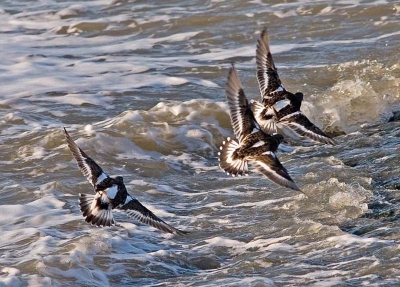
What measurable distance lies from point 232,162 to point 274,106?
Result: 873 millimetres

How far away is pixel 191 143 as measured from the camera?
26.7 feet

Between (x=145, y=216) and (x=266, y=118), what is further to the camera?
(x=266, y=118)

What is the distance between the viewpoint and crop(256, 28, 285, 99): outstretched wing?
260 inches

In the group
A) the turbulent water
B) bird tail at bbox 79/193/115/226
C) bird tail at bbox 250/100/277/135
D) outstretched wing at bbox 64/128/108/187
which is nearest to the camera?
bird tail at bbox 79/193/115/226

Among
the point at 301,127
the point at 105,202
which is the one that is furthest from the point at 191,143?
the point at 105,202

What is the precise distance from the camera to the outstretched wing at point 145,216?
221 inches

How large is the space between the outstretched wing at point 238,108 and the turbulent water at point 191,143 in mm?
691

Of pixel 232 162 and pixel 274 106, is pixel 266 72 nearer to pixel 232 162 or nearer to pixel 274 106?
pixel 274 106

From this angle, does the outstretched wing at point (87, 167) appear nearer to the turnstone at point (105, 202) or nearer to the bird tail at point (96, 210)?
the turnstone at point (105, 202)

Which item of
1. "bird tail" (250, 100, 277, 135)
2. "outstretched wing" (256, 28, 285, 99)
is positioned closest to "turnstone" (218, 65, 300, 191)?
"bird tail" (250, 100, 277, 135)

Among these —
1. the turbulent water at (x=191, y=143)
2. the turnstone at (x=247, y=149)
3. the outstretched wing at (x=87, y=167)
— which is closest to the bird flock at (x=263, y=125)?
the turnstone at (x=247, y=149)

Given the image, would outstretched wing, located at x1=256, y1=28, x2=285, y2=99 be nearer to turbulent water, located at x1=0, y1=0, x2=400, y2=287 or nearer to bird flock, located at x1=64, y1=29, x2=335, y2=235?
bird flock, located at x1=64, y1=29, x2=335, y2=235

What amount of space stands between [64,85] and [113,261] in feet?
13.9

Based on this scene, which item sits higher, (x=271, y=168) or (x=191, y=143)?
(x=271, y=168)
